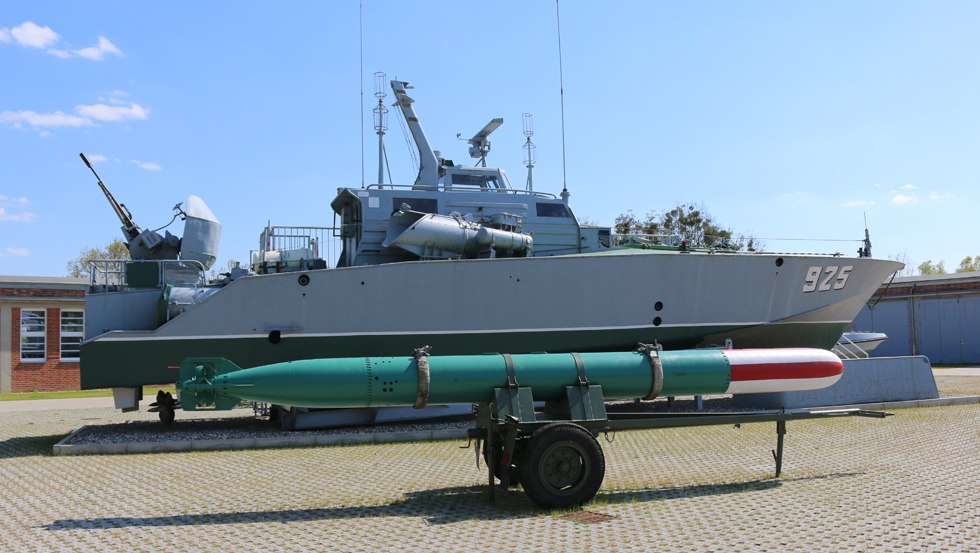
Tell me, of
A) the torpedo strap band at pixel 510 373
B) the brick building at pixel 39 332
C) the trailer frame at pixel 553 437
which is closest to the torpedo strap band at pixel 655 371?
the trailer frame at pixel 553 437

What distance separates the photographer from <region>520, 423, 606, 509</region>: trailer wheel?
773 cm

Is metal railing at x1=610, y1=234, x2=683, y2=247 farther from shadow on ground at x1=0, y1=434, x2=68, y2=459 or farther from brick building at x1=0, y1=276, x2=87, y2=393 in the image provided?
brick building at x1=0, y1=276, x2=87, y2=393

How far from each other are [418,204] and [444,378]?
278 inches

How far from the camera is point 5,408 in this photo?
19312mm

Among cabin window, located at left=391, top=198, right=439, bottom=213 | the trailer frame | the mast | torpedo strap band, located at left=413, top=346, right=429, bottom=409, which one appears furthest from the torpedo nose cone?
the mast

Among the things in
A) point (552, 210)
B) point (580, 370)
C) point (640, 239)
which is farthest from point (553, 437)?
point (640, 239)

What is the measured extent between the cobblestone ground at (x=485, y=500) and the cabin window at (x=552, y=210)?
5.27 metres

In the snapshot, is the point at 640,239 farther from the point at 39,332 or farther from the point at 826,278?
the point at 39,332

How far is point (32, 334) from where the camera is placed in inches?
992

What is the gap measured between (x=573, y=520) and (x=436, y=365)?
2.18 meters

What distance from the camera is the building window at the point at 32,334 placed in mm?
25000

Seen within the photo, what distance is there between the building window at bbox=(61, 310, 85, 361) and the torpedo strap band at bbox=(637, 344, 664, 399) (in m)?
22.1

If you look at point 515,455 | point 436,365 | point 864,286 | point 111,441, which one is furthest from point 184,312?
point 864,286

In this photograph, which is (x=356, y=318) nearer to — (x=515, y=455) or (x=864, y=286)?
(x=515, y=455)
